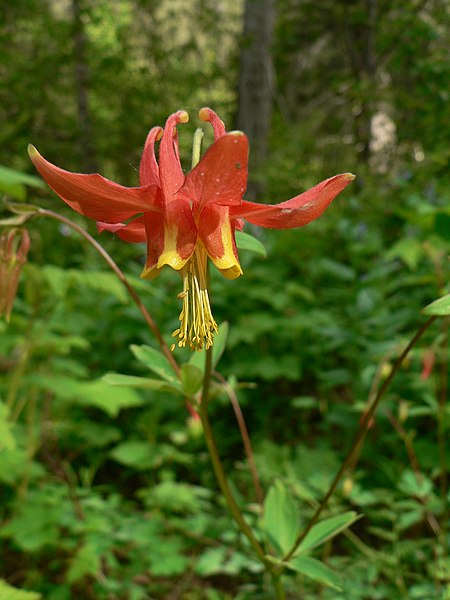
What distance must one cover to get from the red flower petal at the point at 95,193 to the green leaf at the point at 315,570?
614mm

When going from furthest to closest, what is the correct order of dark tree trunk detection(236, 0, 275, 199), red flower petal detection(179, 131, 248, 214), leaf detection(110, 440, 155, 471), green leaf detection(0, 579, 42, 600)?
dark tree trunk detection(236, 0, 275, 199)
leaf detection(110, 440, 155, 471)
green leaf detection(0, 579, 42, 600)
red flower petal detection(179, 131, 248, 214)

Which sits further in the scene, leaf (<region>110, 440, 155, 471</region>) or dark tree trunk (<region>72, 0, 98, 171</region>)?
dark tree trunk (<region>72, 0, 98, 171</region>)

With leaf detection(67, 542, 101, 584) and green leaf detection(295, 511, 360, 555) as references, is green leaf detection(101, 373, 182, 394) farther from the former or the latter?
leaf detection(67, 542, 101, 584)

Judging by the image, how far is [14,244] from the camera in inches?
39.1

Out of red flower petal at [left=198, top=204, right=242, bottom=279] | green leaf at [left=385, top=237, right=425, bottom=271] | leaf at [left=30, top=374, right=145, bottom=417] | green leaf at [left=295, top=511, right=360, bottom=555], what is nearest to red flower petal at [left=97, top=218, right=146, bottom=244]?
red flower petal at [left=198, top=204, right=242, bottom=279]

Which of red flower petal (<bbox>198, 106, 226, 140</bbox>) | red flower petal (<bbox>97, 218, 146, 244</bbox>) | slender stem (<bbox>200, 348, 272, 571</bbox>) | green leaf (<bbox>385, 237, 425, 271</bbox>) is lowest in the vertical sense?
slender stem (<bbox>200, 348, 272, 571</bbox>)

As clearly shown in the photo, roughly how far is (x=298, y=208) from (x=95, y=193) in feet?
0.80

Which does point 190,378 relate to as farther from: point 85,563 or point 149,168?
point 85,563

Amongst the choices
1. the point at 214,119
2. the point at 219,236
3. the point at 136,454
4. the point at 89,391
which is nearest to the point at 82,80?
the point at 136,454

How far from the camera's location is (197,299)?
0.75m

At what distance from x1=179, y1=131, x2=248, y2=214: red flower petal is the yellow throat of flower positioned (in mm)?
102

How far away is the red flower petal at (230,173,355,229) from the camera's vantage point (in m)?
0.63

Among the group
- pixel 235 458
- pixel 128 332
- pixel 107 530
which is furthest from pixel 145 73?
pixel 107 530

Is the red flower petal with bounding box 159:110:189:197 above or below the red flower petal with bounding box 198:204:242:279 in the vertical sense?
above
